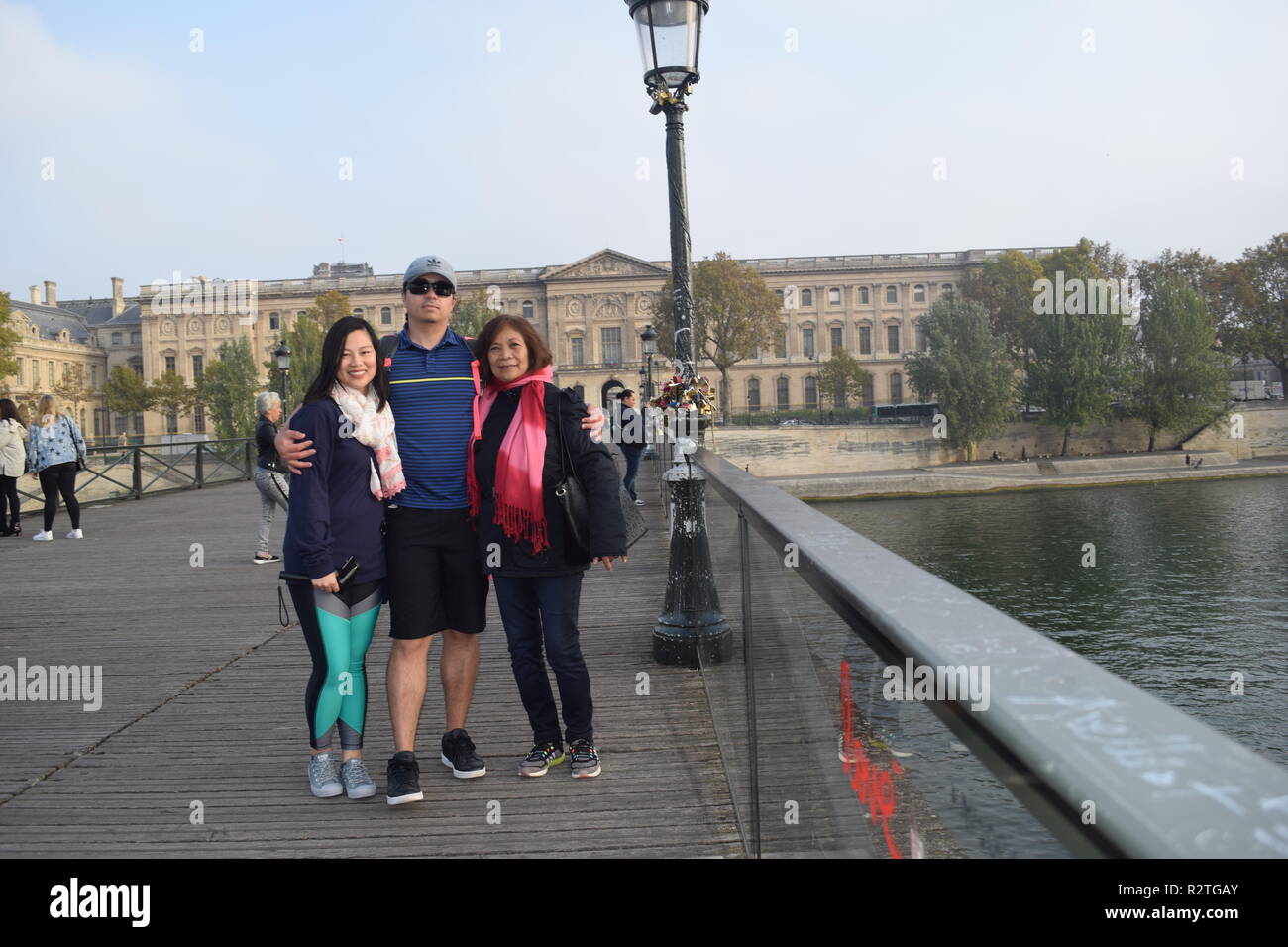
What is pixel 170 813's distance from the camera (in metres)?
3.61

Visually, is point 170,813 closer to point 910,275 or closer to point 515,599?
point 515,599

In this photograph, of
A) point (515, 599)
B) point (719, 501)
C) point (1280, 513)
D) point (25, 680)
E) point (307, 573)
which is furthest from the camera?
point (1280, 513)

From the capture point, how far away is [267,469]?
927 centimetres

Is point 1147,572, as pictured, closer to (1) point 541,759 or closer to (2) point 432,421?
(1) point 541,759

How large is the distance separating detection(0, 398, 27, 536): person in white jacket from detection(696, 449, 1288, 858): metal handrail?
1399cm

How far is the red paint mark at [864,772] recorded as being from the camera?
1.58m

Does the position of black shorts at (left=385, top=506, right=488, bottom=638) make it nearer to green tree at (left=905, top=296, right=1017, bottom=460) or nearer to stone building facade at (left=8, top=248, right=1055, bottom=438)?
green tree at (left=905, top=296, right=1017, bottom=460)

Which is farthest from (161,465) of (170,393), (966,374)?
(170,393)

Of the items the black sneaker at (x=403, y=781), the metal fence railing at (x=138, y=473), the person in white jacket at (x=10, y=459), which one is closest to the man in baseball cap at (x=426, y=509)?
the black sneaker at (x=403, y=781)

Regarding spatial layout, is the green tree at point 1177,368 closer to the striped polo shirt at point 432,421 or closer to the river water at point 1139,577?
the river water at point 1139,577

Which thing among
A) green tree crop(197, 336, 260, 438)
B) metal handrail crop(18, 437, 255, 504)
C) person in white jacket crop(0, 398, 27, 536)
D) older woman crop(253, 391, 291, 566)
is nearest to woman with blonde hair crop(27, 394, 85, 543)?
person in white jacket crop(0, 398, 27, 536)

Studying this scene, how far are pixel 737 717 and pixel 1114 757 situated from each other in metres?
2.80
